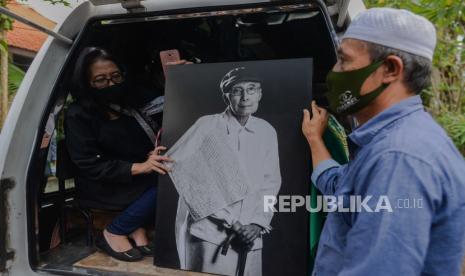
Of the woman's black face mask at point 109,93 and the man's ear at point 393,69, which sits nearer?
the man's ear at point 393,69

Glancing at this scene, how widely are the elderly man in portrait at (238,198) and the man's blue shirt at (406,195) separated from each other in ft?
1.97

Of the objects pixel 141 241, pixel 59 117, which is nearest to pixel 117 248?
pixel 141 241

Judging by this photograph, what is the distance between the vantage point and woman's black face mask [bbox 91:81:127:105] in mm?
2193

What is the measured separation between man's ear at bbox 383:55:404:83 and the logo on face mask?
0.37ft

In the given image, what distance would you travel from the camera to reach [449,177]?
0.99 m

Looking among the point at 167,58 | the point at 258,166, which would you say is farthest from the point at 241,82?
the point at 167,58

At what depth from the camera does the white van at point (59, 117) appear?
74.5 inches

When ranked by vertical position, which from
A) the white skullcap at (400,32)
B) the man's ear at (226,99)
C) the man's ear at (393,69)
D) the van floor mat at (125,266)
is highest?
the white skullcap at (400,32)

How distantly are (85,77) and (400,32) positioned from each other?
1.68m

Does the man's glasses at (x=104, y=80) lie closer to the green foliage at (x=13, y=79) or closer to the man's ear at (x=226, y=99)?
the man's ear at (x=226, y=99)

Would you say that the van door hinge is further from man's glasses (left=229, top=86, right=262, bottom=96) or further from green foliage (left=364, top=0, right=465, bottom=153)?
green foliage (left=364, top=0, right=465, bottom=153)

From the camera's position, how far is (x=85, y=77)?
2170mm

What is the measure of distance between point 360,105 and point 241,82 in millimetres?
746

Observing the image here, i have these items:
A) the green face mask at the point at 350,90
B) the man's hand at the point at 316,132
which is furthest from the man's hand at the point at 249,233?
the green face mask at the point at 350,90
